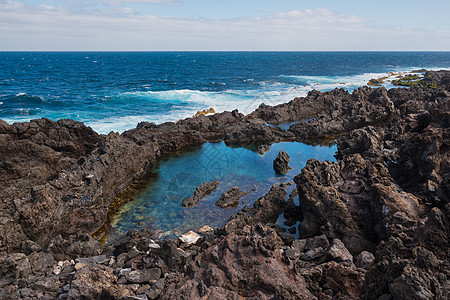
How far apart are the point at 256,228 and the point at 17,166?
16806mm

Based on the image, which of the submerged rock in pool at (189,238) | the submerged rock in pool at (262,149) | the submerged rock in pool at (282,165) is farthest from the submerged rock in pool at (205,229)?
the submerged rock in pool at (262,149)

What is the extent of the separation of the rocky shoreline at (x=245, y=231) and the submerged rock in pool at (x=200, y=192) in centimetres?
379

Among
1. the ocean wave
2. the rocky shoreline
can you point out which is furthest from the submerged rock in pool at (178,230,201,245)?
the ocean wave

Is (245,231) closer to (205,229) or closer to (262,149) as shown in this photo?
(205,229)

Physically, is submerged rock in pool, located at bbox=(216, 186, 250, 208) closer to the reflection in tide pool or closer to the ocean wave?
the reflection in tide pool

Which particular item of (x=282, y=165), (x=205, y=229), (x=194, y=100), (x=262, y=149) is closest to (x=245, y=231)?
(x=205, y=229)

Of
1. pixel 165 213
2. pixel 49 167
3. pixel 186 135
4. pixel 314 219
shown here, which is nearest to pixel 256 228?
pixel 314 219

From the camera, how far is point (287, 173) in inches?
965

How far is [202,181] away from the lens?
23.7 m

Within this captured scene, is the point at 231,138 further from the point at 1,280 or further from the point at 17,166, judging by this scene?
the point at 1,280

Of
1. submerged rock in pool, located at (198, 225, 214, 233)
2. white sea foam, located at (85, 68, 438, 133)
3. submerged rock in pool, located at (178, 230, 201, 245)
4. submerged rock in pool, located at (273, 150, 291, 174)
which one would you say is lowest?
submerged rock in pool, located at (198, 225, 214, 233)

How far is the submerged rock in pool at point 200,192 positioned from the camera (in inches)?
785

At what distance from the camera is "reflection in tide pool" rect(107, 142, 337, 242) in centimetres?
1816

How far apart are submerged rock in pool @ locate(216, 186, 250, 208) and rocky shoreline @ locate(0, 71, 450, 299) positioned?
175 cm
